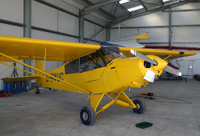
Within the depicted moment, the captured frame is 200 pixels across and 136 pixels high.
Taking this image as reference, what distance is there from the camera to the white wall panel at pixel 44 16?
474 inches

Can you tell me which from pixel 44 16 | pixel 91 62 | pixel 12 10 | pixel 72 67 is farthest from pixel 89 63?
pixel 44 16

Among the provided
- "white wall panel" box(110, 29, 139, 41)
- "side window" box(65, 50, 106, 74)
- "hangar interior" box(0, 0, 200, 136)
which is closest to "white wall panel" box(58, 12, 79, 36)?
"hangar interior" box(0, 0, 200, 136)

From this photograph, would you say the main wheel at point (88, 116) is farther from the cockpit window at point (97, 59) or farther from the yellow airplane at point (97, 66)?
the cockpit window at point (97, 59)

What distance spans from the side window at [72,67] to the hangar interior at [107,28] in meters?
1.33

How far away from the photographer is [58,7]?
14023 mm

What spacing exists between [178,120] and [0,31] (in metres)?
9.35

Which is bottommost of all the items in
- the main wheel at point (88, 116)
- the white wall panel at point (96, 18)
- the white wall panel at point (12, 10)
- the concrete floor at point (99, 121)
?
the concrete floor at point (99, 121)

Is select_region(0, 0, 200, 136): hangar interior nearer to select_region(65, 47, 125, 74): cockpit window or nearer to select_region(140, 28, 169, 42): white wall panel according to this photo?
select_region(140, 28, 169, 42): white wall panel

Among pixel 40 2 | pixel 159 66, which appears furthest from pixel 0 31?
pixel 159 66

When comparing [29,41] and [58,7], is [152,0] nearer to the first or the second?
[58,7]

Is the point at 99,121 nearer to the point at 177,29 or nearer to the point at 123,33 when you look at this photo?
the point at 123,33

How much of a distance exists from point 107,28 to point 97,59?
1786 centimetres

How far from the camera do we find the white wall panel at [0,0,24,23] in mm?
9875

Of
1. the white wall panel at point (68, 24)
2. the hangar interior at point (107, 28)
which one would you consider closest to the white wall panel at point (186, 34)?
the hangar interior at point (107, 28)
